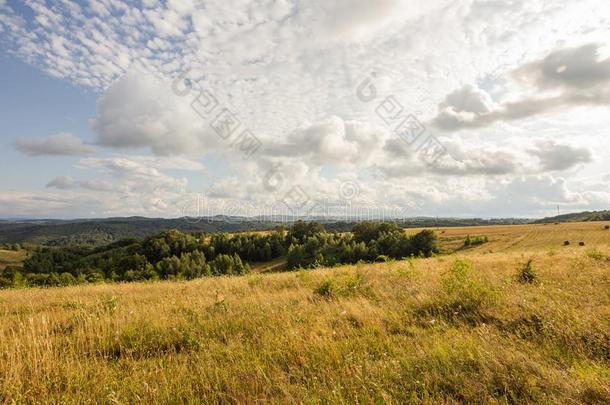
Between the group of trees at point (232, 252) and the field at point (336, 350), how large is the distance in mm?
58149

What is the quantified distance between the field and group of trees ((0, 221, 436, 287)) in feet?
191

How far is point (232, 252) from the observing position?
94.9m

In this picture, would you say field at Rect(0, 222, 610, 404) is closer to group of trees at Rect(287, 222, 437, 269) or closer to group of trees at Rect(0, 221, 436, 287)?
group of trees at Rect(287, 222, 437, 269)

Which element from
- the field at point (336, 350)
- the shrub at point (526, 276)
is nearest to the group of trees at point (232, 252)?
the shrub at point (526, 276)

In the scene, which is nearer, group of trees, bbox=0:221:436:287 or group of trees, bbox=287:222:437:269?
group of trees, bbox=287:222:437:269

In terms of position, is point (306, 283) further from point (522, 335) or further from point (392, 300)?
point (522, 335)

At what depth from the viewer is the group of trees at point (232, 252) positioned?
234 feet

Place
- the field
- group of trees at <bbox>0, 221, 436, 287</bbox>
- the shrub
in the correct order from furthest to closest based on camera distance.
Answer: group of trees at <bbox>0, 221, 436, 287</bbox>
the shrub
the field

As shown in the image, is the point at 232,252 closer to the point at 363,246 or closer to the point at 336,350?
the point at 363,246

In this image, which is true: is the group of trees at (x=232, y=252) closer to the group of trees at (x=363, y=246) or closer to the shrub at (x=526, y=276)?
the group of trees at (x=363, y=246)

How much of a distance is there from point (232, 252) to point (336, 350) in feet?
305

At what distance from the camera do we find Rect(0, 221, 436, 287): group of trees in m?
71.4

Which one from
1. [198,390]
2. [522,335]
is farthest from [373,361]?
[522,335]

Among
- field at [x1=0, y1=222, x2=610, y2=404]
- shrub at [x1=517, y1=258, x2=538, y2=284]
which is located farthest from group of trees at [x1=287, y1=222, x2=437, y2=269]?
field at [x1=0, y1=222, x2=610, y2=404]
